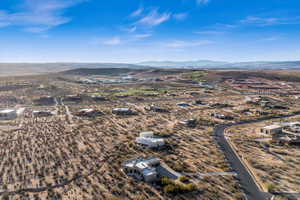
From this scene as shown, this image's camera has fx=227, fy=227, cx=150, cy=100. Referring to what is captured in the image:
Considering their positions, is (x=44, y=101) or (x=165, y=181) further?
(x=44, y=101)

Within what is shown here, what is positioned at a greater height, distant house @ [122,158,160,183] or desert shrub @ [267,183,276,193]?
distant house @ [122,158,160,183]

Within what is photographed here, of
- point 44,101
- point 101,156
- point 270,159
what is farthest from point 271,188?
point 44,101

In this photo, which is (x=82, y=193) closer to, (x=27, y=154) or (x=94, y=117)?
(x=27, y=154)

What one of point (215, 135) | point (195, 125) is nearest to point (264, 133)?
point (215, 135)

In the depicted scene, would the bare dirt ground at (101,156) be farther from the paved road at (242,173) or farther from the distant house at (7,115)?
the distant house at (7,115)

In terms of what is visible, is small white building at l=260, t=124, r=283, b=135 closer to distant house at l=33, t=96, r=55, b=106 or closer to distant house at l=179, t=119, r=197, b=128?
distant house at l=179, t=119, r=197, b=128

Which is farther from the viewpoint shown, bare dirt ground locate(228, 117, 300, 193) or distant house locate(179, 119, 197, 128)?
distant house locate(179, 119, 197, 128)

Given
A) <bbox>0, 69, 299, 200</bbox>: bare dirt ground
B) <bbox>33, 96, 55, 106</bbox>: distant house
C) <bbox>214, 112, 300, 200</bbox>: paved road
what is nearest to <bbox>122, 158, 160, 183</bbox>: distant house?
<bbox>0, 69, 299, 200</bbox>: bare dirt ground

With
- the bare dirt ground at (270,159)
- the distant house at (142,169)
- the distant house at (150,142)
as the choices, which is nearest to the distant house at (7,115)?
the distant house at (150,142)

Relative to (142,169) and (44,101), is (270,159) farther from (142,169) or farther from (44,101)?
(44,101)
